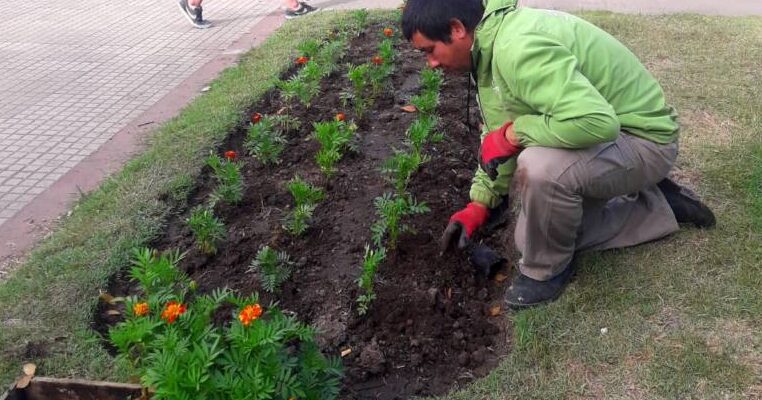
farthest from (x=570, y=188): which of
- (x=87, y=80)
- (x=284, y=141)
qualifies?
(x=87, y=80)

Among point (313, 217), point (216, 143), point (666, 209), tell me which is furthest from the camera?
point (216, 143)

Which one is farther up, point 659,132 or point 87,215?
point 659,132

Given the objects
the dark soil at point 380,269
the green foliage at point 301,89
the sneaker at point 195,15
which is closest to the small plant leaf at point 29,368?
the dark soil at point 380,269

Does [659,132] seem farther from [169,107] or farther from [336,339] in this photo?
[169,107]

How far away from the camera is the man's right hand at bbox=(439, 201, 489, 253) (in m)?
3.21

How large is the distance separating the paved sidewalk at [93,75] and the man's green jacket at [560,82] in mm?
2557

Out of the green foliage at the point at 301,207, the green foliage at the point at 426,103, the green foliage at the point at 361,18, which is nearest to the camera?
the green foliage at the point at 301,207

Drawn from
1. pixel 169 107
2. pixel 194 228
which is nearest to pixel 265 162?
pixel 194 228

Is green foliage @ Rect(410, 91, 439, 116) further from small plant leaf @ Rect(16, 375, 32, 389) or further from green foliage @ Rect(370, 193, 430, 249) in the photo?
small plant leaf @ Rect(16, 375, 32, 389)

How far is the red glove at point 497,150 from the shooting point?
286 centimetres

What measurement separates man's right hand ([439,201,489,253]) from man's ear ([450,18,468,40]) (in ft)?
2.96

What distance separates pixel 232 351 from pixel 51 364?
1.10 metres

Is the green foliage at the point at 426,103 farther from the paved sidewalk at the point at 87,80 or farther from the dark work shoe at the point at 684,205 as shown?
the paved sidewalk at the point at 87,80

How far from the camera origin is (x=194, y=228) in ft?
11.2
